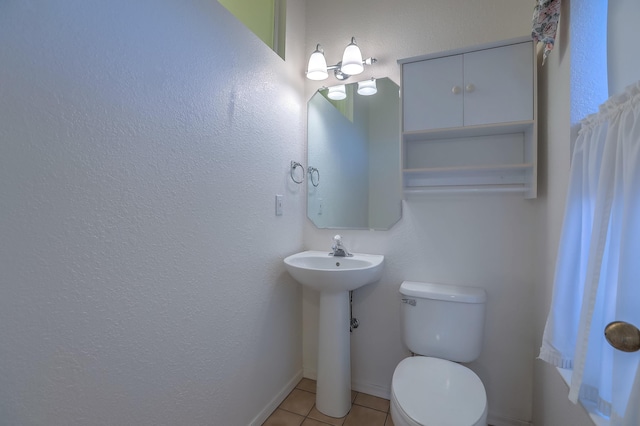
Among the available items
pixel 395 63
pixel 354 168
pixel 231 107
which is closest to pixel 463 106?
pixel 395 63

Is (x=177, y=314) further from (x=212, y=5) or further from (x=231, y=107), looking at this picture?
(x=212, y=5)

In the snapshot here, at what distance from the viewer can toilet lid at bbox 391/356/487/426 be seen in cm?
104

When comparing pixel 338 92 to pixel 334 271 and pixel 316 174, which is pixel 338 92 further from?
pixel 334 271

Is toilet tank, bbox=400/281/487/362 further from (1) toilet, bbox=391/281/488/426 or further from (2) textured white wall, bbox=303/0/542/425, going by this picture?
(2) textured white wall, bbox=303/0/542/425

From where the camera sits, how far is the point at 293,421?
64.2 inches

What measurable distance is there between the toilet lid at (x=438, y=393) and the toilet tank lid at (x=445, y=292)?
0.31 m

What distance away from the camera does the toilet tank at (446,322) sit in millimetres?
1475

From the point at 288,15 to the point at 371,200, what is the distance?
130cm

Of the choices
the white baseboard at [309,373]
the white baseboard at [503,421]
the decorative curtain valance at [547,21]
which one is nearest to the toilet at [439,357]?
the white baseboard at [503,421]

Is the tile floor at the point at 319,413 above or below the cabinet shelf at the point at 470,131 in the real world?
below

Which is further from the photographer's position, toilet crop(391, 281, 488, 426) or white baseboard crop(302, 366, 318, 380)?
white baseboard crop(302, 366, 318, 380)

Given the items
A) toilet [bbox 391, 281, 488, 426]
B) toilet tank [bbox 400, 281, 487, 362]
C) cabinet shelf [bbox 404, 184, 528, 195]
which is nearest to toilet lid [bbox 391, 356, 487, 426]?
toilet [bbox 391, 281, 488, 426]

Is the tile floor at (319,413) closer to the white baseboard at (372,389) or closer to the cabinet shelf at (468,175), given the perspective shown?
the white baseboard at (372,389)

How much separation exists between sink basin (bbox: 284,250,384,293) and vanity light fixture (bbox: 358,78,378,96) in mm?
1064
